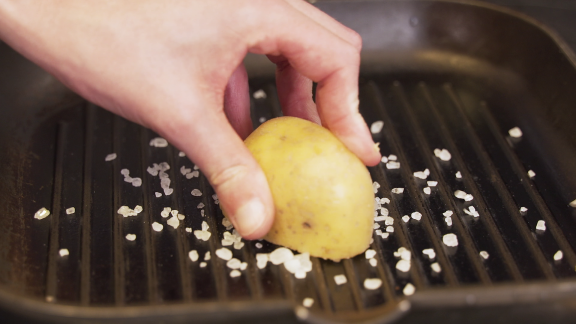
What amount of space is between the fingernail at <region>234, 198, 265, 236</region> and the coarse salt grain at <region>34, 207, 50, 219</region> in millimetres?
469

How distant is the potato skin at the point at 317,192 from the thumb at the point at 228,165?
0.06 metres

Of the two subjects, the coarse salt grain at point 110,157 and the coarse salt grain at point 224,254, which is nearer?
the coarse salt grain at point 224,254

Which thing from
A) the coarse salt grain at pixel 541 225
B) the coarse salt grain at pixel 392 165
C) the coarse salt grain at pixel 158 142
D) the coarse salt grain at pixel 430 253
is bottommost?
the coarse salt grain at pixel 430 253

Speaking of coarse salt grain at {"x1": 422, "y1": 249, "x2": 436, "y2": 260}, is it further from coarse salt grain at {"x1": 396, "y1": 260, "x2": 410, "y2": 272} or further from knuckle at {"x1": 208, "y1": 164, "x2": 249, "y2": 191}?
knuckle at {"x1": 208, "y1": 164, "x2": 249, "y2": 191}

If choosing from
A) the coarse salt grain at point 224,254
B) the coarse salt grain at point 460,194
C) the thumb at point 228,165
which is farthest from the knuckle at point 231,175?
the coarse salt grain at point 460,194

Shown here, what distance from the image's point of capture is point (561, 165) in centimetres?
138

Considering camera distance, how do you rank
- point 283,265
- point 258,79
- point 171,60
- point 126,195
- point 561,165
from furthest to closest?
point 258,79
point 561,165
point 126,195
point 283,265
point 171,60

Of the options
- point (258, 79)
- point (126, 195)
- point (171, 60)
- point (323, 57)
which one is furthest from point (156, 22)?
point (258, 79)

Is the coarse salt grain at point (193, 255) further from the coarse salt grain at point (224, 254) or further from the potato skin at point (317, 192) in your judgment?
the potato skin at point (317, 192)

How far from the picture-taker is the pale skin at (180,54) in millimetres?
967

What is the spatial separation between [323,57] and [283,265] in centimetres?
41

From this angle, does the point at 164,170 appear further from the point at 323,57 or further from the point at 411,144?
the point at 411,144

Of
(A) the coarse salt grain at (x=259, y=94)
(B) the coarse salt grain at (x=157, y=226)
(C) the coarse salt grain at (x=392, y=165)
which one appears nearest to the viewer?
(B) the coarse salt grain at (x=157, y=226)

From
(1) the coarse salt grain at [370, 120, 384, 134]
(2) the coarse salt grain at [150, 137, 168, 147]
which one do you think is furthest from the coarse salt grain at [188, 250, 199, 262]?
(1) the coarse salt grain at [370, 120, 384, 134]
